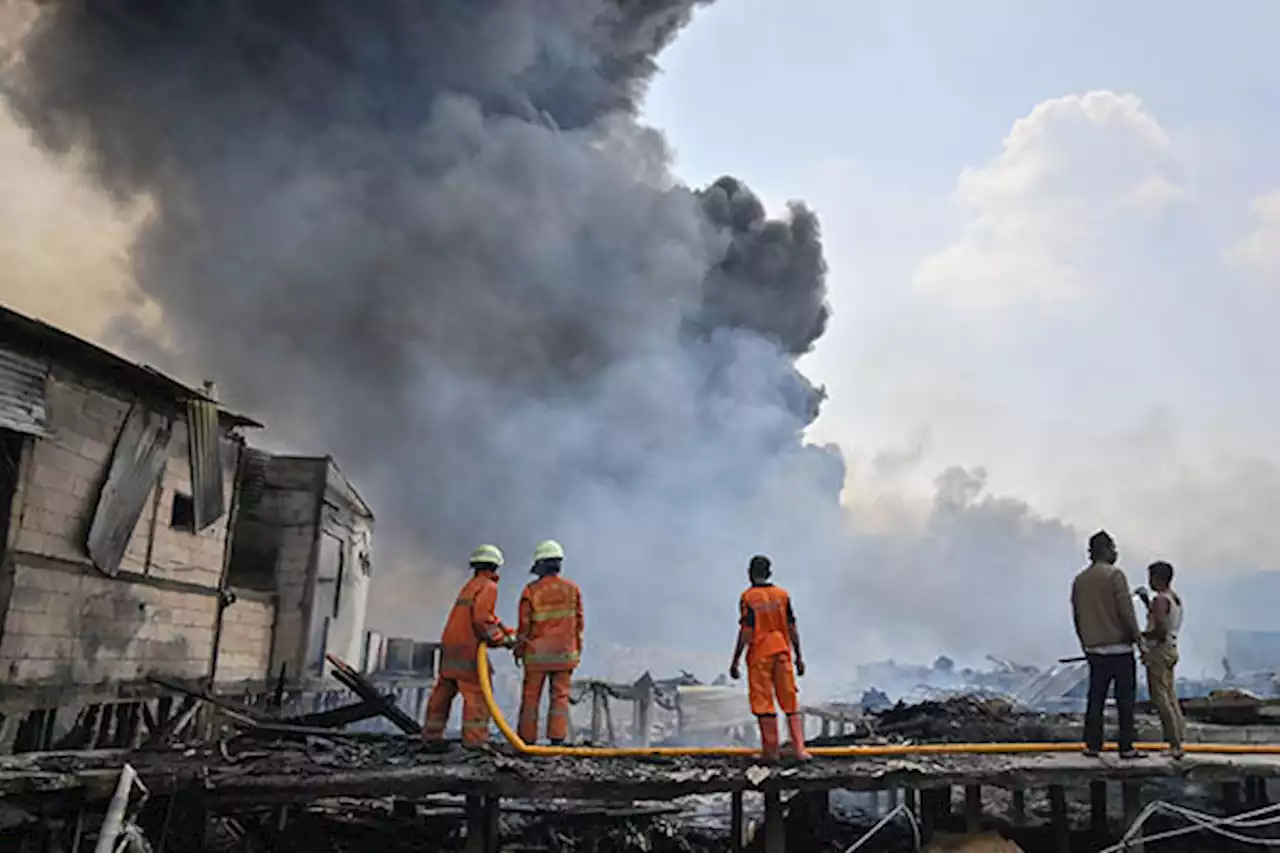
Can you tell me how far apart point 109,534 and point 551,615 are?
22.5 ft

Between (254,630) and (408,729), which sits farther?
(254,630)

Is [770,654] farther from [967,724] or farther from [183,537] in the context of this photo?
[183,537]

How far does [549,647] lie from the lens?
8320mm

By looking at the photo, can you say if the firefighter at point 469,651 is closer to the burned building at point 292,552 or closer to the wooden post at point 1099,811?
the wooden post at point 1099,811

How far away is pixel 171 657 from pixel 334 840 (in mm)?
6029

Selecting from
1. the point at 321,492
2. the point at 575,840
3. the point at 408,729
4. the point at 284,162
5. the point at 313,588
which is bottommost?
the point at 575,840

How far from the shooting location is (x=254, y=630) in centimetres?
1719

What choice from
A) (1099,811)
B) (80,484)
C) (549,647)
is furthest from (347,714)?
(1099,811)

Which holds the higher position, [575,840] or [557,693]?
[557,693]

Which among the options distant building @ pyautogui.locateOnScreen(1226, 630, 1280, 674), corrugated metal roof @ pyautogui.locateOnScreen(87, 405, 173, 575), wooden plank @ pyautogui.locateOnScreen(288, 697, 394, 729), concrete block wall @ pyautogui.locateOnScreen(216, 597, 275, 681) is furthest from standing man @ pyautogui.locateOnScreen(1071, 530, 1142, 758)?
distant building @ pyautogui.locateOnScreen(1226, 630, 1280, 674)

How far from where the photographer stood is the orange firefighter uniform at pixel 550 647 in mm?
8297

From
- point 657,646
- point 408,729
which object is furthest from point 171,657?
point 657,646

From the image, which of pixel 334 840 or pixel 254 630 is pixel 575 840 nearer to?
pixel 334 840

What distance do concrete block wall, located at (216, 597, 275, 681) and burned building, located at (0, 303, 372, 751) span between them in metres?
0.04
